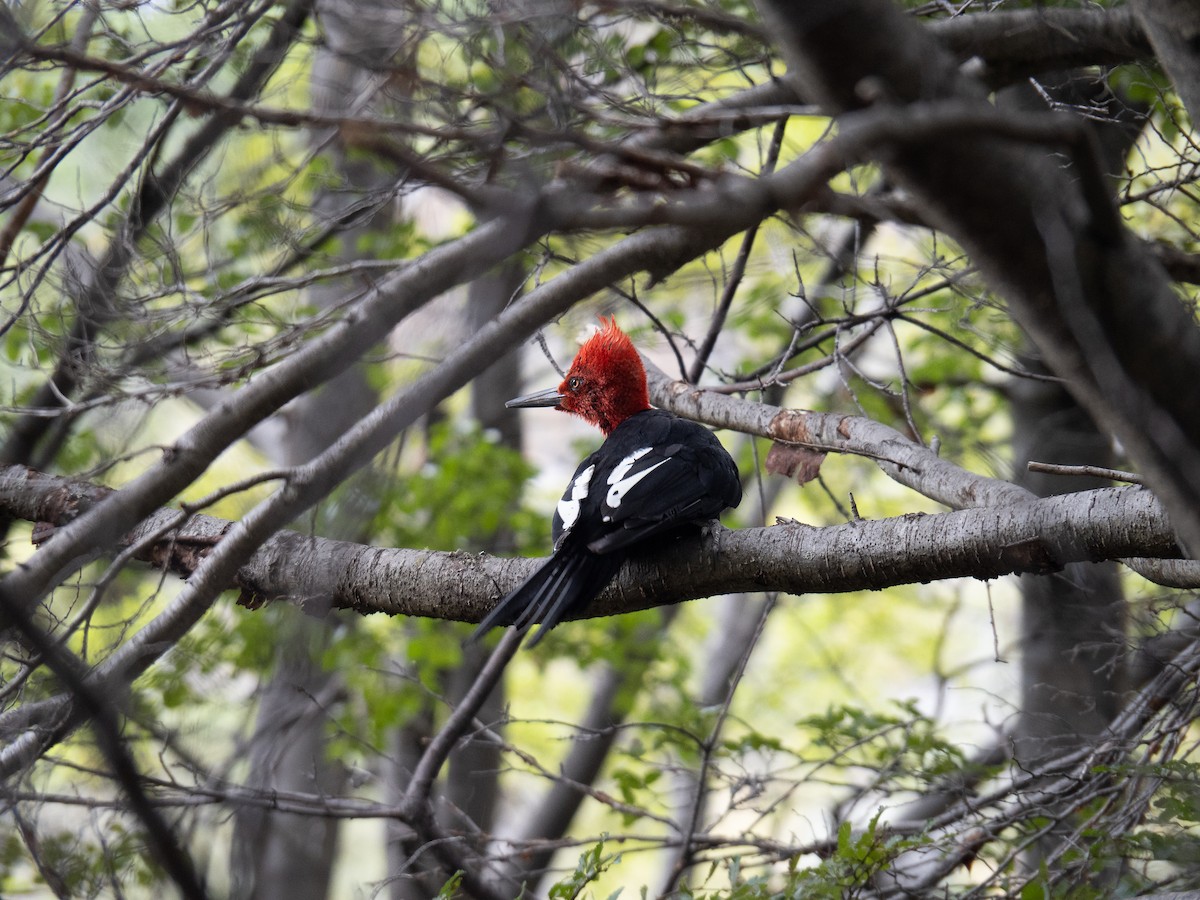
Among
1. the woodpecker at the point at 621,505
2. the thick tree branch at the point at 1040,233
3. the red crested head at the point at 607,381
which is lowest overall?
the thick tree branch at the point at 1040,233

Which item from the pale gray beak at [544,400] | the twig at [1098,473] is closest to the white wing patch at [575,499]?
the pale gray beak at [544,400]

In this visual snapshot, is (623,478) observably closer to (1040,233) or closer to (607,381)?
(607,381)

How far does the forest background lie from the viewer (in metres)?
1.49

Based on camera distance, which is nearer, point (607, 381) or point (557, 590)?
point (557, 590)

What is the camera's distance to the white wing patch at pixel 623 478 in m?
3.08

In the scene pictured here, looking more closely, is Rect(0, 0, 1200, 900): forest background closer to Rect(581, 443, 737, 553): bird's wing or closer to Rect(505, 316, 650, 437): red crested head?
Rect(581, 443, 737, 553): bird's wing

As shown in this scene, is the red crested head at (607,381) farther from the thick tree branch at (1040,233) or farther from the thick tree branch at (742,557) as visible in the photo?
the thick tree branch at (1040,233)

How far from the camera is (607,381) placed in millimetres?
4391

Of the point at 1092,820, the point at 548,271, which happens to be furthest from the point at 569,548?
the point at 548,271

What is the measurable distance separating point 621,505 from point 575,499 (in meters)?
0.31

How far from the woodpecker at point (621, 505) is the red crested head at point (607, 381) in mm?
388

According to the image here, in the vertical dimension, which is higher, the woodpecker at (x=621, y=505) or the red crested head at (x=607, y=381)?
the red crested head at (x=607, y=381)

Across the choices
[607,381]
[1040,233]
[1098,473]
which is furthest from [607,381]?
[1040,233]

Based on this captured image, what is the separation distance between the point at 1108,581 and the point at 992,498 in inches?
122
